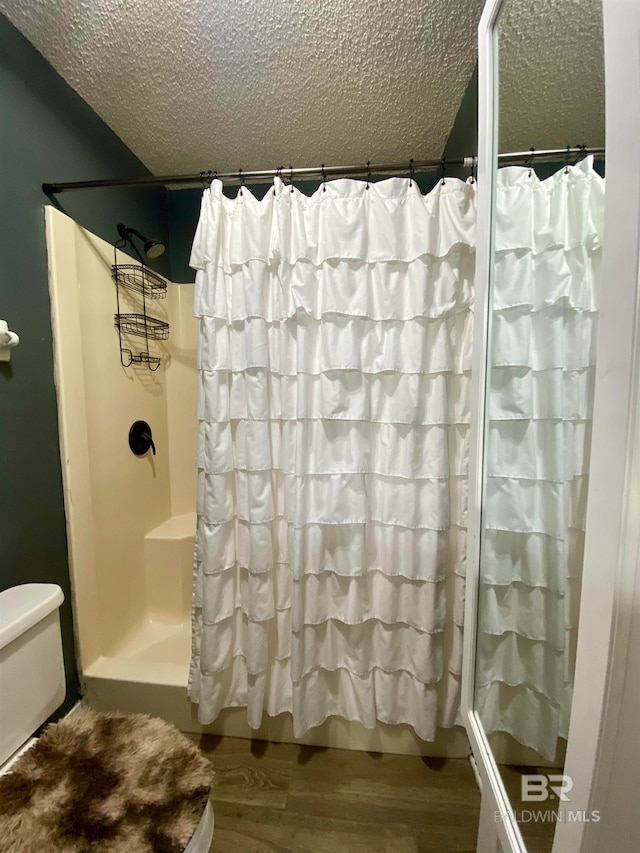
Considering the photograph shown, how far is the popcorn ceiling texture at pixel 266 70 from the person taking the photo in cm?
98

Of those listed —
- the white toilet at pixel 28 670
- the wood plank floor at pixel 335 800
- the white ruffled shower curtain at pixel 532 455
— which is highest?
the white ruffled shower curtain at pixel 532 455

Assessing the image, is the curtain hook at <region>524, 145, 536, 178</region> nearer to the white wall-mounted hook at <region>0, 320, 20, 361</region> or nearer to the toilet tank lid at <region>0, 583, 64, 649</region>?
the white wall-mounted hook at <region>0, 320, 20, 361</region>

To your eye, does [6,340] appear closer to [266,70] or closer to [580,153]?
[266,70]

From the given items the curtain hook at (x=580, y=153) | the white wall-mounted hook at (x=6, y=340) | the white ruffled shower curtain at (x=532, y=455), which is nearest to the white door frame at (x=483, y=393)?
the white ruffled shower curtain at (x=532, y=455)

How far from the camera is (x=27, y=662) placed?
2.82 ft

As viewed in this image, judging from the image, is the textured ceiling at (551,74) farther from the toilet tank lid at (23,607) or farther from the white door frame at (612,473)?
the toilet tank lid at (23,607)

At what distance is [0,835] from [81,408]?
109cm

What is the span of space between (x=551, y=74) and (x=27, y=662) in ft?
5.63

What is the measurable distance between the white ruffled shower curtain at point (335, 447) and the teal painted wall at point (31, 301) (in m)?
0.50

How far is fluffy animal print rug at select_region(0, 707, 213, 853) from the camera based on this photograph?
654 millimetres

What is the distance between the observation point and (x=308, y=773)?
120 centimetres

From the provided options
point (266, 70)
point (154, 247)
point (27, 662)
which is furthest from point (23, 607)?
point (266, 70)

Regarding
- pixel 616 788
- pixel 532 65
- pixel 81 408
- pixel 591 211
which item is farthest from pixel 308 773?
pixel 532 65

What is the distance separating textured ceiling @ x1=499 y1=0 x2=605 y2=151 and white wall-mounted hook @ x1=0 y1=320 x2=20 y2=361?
1.36 meters
